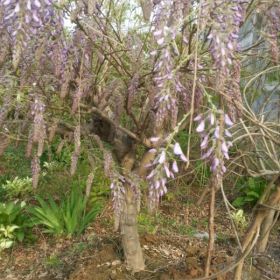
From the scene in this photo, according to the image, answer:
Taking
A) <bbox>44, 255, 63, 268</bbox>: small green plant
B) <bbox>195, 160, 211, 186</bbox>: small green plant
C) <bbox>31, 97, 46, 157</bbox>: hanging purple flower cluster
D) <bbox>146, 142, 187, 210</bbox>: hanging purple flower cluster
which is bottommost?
<bbox>44, 255, 63, 268</bbox>: small green plant

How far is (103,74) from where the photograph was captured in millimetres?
2844

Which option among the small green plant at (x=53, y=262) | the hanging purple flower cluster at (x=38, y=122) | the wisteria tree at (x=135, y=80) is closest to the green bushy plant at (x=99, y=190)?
the small green plant at (x=53, y=262)

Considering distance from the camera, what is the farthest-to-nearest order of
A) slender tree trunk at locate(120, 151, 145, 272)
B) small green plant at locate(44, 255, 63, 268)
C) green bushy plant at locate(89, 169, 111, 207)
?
green bushy plant at locate(89, 169, 111, 207), small green plant at locate(44, 255, 63, 268), slender tree trunk at locate(120, 151, 145, 272)

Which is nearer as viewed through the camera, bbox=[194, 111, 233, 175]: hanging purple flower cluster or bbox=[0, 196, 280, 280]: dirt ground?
bbox=[194, 111, 233, 175]: hanging purple flower cluster

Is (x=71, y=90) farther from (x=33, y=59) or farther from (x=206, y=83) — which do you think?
(x=206, y=83)

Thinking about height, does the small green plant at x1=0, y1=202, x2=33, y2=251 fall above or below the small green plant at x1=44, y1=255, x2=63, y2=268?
above

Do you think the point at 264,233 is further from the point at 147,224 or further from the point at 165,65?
the point at 147,224

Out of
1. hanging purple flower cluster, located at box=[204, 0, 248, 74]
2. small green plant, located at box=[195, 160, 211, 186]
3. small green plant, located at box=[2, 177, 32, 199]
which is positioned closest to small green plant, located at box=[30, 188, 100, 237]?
small green plant, located at box=[2, 177, 32, 199]

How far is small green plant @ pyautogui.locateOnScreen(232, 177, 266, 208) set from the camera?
19.4 ft

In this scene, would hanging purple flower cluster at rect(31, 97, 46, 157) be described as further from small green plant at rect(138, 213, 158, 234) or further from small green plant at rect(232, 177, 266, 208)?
small green plant at rect(232, 177, 266, 208)

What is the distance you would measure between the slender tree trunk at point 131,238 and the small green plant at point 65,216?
1.33m

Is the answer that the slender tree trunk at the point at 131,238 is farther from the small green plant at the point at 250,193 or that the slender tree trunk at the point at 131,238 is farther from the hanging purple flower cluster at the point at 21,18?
the small green plant at the point at 250,193

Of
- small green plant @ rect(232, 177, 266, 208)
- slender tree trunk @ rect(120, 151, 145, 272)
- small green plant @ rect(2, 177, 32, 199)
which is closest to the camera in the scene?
slender tree trunk @ rect(120, 151, 145, 272)

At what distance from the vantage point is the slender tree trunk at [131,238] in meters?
3.15
